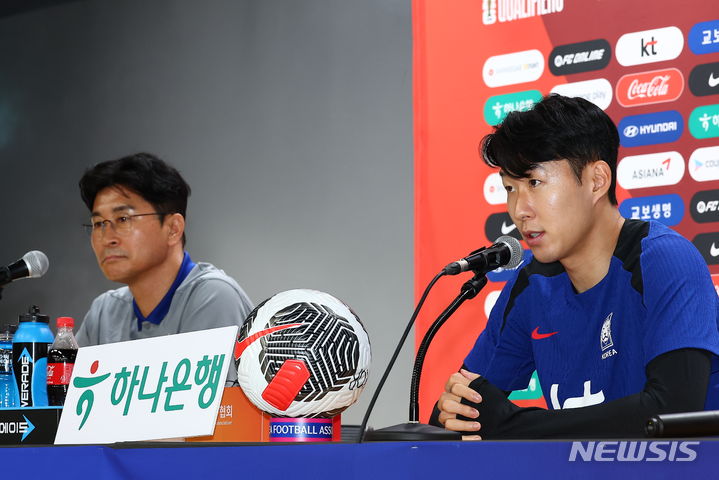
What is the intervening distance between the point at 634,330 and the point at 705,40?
1.07 meters

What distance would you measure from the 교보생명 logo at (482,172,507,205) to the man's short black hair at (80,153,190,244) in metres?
0.89

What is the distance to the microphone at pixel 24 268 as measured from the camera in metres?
1.68

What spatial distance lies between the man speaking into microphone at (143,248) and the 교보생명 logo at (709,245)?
1.18 meters

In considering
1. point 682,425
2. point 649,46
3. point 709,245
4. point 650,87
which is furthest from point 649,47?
point 682,425

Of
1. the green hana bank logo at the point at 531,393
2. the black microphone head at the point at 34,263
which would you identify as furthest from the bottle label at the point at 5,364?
the green hana bank logo at the point at 531,393

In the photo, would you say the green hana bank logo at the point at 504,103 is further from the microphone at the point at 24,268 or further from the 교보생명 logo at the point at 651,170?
the microphone at the point at 24,268

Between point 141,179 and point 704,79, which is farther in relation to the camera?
point 141,179

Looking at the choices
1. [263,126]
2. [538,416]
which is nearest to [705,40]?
[538,416]

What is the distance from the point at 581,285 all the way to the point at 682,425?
0.93 m

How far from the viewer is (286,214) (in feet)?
11.1

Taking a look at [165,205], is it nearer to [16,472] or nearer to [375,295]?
[375,295]

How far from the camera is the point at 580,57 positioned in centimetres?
236

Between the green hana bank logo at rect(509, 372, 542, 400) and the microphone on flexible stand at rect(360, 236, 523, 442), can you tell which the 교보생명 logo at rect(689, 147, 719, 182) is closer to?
the green hana bank logo at rect(509, 372, 542, 400)

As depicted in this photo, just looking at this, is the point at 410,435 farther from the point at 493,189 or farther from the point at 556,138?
the point at 493,189
